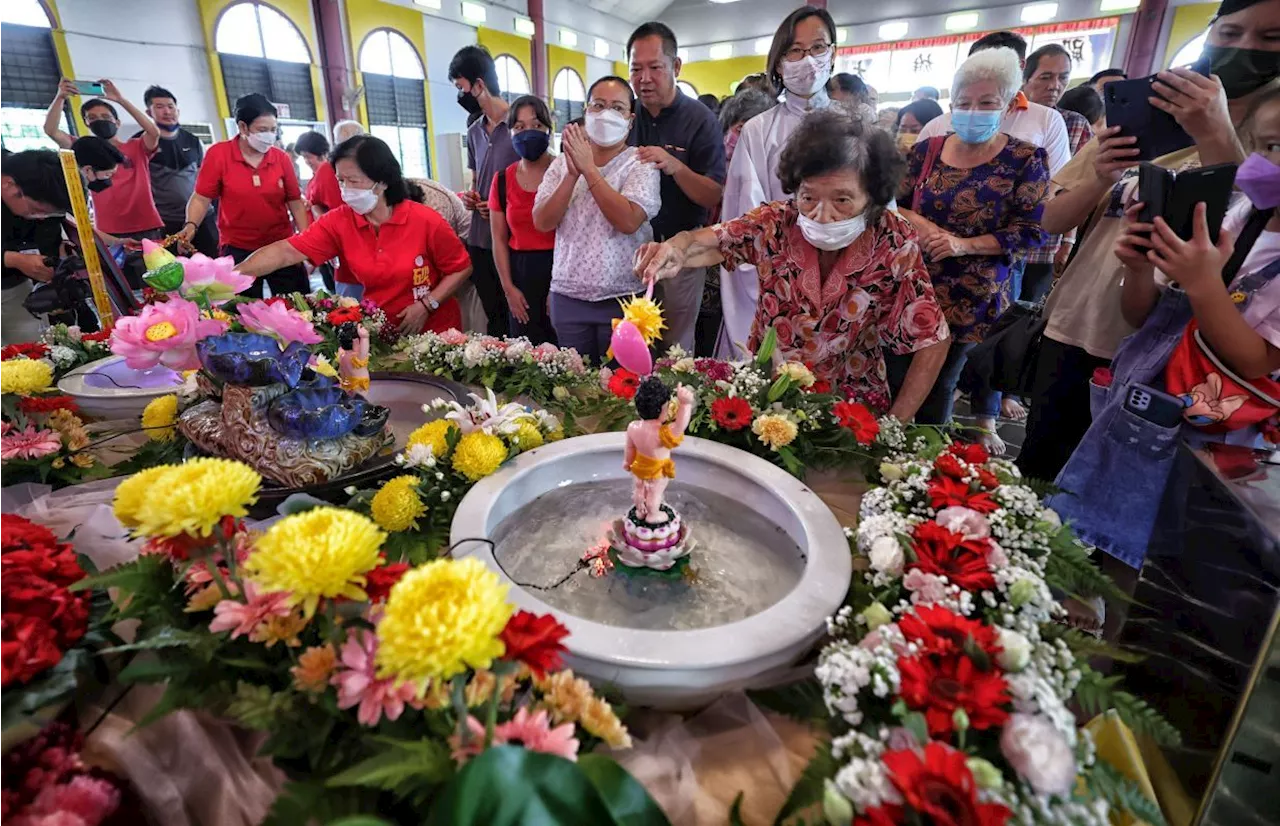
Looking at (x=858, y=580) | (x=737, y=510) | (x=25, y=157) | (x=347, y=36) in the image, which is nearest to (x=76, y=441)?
(x=737, y=510)

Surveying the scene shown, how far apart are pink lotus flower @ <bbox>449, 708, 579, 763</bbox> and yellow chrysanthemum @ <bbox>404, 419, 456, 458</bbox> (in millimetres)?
743

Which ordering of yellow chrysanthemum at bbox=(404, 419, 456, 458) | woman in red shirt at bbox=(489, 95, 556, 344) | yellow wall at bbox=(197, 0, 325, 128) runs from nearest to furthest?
yellow chrysanthemum at bbox=(404, 419, 456, 458), woman in red shirt at bbox=(489, 95, 556, 344), yellow wall at bbox=(197, 0, 325, 128)

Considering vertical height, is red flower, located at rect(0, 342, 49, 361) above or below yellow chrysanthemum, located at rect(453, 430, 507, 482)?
above

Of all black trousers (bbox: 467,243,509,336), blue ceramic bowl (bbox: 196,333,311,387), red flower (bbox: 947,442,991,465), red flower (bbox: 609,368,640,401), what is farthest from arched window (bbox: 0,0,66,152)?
red flower (bbox: 947,442,991,465)

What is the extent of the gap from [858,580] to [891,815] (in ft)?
1.66

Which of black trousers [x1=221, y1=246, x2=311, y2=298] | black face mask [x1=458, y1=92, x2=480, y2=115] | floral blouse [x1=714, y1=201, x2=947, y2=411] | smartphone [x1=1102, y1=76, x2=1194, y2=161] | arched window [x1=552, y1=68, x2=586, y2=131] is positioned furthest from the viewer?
arched window [x1=552, y1=68, x2=586, y2=131]

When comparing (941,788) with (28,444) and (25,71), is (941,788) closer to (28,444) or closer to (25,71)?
(28,444)

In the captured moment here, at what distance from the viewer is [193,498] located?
2.36 ft

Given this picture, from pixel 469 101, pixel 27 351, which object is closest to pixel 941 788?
pixel 27 351

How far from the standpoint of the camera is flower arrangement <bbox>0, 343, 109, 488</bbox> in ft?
4.85

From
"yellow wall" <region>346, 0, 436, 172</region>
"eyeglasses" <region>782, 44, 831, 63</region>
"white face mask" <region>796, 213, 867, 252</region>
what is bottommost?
"white face mask" <region>796, 213, 867, 252</region>

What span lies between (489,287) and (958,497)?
321 centimetres

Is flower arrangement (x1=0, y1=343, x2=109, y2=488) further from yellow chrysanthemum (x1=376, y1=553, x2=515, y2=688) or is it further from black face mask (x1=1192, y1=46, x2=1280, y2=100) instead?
black face mask (x1=1192, y1=46, x2=1280, y2=100)

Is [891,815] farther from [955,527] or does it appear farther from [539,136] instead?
[539,136]
